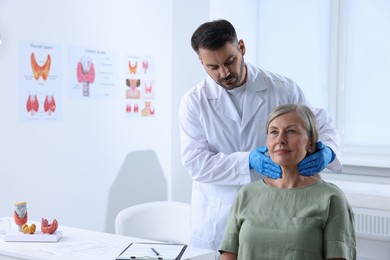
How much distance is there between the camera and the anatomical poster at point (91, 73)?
3139mm

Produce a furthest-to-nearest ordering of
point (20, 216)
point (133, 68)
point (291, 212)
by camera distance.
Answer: point (133, 68) → point (20, 216) → point (291, 212)

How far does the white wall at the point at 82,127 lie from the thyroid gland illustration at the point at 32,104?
6 cm

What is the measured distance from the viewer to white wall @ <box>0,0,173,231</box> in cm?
282

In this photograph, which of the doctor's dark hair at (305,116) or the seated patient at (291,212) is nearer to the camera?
the seated patient at (291,212)

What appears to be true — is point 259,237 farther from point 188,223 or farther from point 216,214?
point 188,223

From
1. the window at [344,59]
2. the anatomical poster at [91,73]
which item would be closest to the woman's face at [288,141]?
the anatomical poster at [91,73]

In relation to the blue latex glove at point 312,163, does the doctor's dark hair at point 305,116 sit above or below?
above

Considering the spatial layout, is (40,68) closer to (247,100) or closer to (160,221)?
(160,221)

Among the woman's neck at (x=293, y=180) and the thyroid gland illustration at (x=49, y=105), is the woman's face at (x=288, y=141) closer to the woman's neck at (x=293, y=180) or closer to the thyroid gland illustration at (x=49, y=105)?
the woman's neck at (x=293, y=180)

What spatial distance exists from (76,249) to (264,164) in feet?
2.34

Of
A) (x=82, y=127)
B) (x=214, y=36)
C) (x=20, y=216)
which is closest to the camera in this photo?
(x=214, y=36)

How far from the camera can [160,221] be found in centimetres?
270

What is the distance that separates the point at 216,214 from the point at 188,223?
0.48m

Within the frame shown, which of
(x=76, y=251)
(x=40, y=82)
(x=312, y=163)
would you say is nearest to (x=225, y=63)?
(x=312, y=163)
